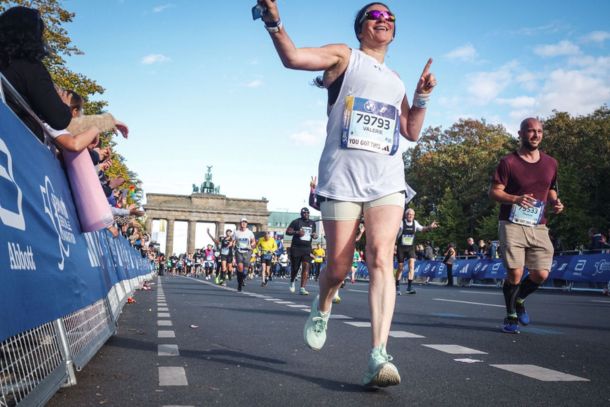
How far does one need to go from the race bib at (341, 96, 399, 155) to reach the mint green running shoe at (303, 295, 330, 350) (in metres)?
1.03

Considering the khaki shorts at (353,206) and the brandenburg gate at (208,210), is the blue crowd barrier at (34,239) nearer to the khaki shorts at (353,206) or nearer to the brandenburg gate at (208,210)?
the khaki shorts at (353,206)

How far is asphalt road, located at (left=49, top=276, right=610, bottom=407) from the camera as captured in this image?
13.5 feet

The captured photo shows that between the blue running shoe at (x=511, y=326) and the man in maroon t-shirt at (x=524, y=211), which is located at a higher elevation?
the man in maroon t-shirt at (x=524, y=211)

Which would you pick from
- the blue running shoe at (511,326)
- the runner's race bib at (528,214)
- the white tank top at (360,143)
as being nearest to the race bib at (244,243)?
the blue running shoe at (511,326)

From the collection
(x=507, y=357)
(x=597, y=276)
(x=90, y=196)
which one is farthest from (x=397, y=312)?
(x=597, y=276)

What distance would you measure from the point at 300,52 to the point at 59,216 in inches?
68.7

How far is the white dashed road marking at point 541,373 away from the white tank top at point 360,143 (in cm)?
149

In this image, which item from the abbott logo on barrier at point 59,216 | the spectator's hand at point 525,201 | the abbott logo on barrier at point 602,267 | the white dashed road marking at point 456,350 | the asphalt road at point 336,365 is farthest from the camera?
the abbott logo on barrier at point 602,267

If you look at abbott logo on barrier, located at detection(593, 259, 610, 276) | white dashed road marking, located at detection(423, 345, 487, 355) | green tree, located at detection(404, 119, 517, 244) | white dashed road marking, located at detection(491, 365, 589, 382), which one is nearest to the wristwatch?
white dashed road marking, located at detection(491, 365, 589, 382)

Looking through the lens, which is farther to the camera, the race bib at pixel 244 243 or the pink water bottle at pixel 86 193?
the race bib at pixel 244 243

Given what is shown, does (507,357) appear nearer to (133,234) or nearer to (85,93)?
(133,234)

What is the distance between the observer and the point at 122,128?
6.09m

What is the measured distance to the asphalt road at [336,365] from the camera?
4.10m

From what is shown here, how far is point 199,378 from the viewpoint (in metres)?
4.70
